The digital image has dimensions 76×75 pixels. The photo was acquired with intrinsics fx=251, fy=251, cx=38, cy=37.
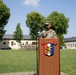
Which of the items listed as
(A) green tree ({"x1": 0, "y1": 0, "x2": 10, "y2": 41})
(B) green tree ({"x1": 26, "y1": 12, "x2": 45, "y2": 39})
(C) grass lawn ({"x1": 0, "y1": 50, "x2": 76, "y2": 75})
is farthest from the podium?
(B) green tree ({"x1": 26, "y1": 12, "x2": 45, "y2": 39})

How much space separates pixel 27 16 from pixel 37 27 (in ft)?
17.2

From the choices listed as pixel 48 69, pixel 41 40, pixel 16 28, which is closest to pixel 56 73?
pixel 48 69

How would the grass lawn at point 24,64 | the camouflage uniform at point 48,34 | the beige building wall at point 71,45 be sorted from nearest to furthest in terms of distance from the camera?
the camouflage uniform at point 48,34, the grass lawn at point 24,64, the beige building wall at point 71,45

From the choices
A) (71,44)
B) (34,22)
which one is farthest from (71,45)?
(34,22)

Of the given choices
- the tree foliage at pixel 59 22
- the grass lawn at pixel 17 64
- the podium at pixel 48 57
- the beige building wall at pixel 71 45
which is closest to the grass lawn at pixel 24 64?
the grass lawn at pixel 17 64

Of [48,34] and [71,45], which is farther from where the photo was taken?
[71,45]

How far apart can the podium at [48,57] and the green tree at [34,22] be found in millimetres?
54006

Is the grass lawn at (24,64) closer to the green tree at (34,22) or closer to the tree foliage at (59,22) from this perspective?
the green tree at (34,22)

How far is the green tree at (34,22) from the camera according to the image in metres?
62.9

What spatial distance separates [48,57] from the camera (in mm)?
8242

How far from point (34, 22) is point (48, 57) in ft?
181

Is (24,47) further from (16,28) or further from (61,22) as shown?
(16,28)

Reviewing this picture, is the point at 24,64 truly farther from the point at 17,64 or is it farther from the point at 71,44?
the point at 71,44

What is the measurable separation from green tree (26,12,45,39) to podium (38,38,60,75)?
5401cm
